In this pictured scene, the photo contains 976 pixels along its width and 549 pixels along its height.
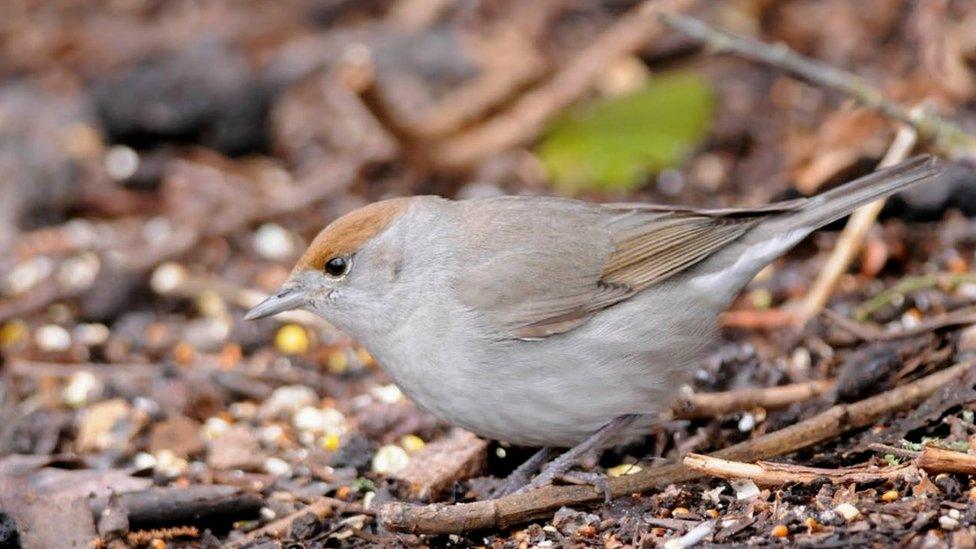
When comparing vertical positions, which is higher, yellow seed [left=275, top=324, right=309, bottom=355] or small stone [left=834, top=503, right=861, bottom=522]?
yellow seed [left=275, top=324, right=309, bottom=355]

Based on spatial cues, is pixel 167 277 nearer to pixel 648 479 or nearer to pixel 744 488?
pixel 648 479

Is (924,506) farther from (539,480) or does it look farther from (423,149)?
(423,149)

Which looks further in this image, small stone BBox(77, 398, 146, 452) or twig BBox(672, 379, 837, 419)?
small stone BBox(77, 398, 146, 452)

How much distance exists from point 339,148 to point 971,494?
17.5 feet

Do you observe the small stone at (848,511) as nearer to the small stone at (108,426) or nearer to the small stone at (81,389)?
the small stone at (108,426)

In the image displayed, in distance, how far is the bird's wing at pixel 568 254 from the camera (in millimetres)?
4562

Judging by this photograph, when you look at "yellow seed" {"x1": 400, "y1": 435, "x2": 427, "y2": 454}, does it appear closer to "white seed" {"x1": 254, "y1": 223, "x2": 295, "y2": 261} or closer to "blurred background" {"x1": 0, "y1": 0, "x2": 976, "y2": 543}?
"blurred background" {"x1": 0, "y1": 0, "x2": 976, "y2": 543}

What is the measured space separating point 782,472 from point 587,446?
2.72 ft


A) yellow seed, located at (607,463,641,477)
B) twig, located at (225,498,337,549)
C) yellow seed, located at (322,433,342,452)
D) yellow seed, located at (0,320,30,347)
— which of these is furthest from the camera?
yellow seed, located at (0,320,30,347)

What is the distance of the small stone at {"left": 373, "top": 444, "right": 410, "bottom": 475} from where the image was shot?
4.88 meters

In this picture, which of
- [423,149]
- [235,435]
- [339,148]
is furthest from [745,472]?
[339,148]

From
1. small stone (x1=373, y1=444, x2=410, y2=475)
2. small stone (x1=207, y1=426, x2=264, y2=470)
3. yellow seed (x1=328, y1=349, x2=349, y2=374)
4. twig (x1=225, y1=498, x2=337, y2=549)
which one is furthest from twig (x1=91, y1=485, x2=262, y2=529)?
yellow seed (x1=328, y1=349, x2=349, y2=374)

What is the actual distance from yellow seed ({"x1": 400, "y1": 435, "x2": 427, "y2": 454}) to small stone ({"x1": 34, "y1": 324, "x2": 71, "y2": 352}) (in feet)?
7.00

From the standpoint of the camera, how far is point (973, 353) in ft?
15.4
